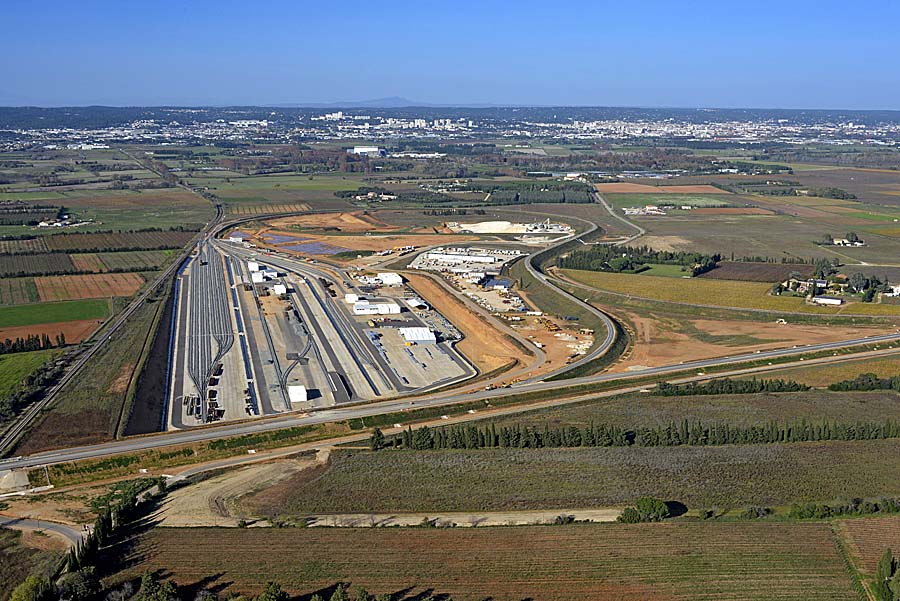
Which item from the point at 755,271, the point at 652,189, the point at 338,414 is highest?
the point at 652,189

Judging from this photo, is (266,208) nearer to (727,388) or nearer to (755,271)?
(755,271)

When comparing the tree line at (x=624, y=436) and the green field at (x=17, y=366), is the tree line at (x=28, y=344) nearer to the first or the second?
the green field at (x=17, y=366)

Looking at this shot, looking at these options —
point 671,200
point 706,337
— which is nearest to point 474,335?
point 706,337

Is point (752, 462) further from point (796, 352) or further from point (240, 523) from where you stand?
point (240, 523)

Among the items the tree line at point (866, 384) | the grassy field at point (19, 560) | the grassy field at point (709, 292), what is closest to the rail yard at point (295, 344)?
the grassy field at point (19, 560)

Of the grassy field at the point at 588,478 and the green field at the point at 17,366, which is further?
the green field at the point at 17,366

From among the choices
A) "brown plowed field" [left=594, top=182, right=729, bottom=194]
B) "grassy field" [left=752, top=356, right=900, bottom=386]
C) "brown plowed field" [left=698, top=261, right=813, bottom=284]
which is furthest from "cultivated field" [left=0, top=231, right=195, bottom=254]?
"brown plowed field" [left=594, top=182, right=729, bottom=194]
